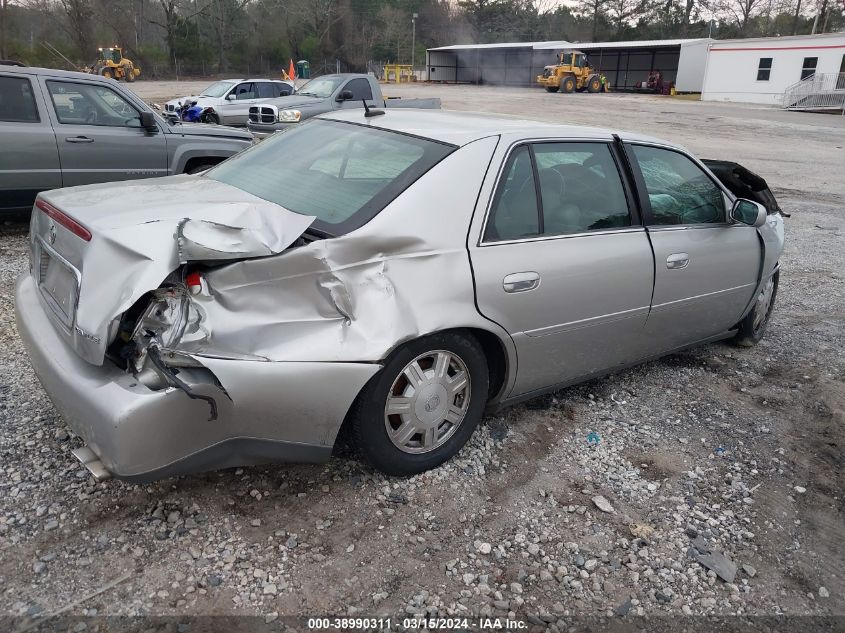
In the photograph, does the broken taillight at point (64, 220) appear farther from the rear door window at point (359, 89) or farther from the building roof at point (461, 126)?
the rear door window at point (359, 89)

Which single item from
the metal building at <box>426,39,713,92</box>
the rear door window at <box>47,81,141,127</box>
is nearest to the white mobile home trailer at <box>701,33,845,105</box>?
the metal building at <box>426,39,713,92</box>

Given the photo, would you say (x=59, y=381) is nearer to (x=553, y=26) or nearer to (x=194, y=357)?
(x=194, y=357)

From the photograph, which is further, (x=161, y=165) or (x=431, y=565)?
(x=161, y=165)

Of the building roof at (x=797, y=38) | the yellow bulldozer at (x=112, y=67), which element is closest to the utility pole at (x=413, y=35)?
the yellow bulldozer at (x=112, y=67)

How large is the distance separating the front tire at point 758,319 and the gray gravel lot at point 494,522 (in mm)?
707

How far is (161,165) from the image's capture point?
743 cm

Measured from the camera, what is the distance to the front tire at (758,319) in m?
4.66

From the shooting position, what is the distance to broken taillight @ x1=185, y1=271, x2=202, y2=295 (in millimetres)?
2395

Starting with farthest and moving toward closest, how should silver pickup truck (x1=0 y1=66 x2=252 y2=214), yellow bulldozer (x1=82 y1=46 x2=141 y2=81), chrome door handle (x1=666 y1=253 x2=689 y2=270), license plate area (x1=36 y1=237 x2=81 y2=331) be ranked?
yellow bulldozer (x1=82 y1=46 x2=141 y2=81) < silver pickup truck (x1=0 y1=66 x2=252 y2=214) < chrome door handle (x1=666 y1=253 x2=689 y2=270) < license plate area (x1=36 y1=237 x2=81 y2=331)

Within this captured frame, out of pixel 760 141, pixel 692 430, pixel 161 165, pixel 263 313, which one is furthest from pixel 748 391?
pixel 760 141

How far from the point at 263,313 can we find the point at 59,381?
0.83 metres

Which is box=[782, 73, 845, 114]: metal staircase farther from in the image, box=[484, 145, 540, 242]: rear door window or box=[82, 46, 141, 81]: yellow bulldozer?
box=[82, 46, 141, 81]: yellow bulldozer

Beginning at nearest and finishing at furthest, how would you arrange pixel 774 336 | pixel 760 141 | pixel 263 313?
1. pixel 263 313
2. pixel 774 336
3. pixel 760 141

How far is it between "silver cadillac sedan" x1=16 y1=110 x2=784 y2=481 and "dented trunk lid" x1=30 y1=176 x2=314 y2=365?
10 mm
